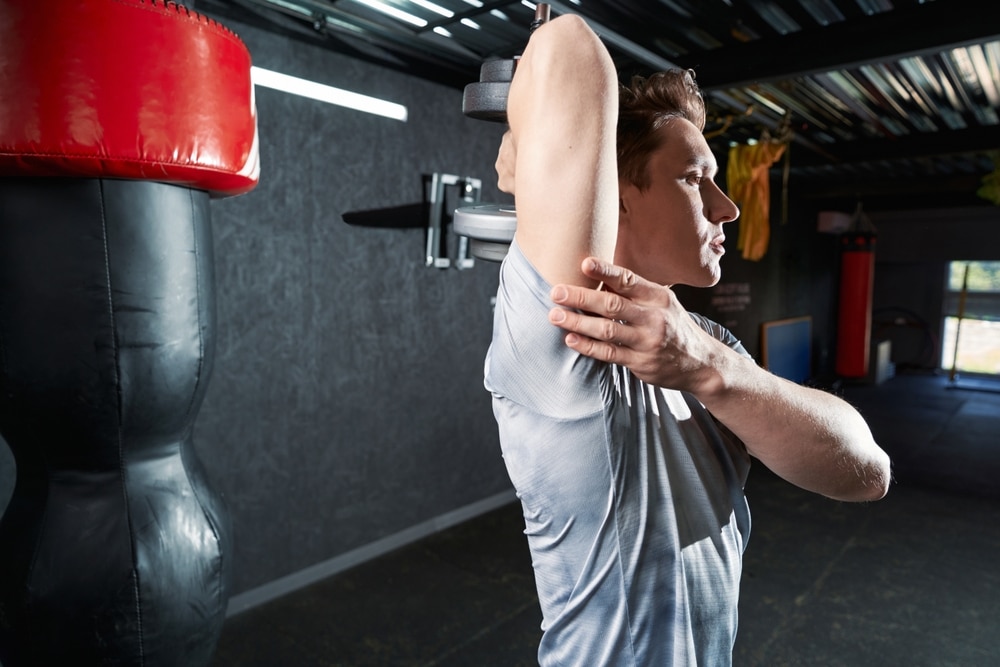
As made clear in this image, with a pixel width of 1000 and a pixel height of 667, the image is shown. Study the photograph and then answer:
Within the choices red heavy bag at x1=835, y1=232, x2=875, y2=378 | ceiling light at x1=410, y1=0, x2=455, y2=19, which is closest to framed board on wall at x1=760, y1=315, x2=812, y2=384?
red heavy bag at x1=835, y1=232, x2=875, y2=378

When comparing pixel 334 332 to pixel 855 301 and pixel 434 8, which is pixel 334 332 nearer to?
pixel 434 8

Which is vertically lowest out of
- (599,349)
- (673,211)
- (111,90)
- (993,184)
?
(599,349)

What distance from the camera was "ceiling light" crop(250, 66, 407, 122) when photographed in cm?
274

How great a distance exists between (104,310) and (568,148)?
44.6 inches

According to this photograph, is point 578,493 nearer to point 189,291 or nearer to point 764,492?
point 189,291

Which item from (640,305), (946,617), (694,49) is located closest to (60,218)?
(640,305)

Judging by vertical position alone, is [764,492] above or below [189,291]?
below

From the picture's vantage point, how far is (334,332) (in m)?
3.15

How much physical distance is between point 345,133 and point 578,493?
275 cm

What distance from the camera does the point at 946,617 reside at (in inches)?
117

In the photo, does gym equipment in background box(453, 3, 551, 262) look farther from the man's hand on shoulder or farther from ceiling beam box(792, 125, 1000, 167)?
ceiling beam box(792, 125, 1000, 167)

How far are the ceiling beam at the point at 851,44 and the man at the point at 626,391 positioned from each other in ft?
6.90

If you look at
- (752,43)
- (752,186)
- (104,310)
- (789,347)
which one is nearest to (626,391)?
(104,310)

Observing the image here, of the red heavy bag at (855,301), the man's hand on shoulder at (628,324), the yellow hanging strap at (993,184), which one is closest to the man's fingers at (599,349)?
the man's hand on shoulder at (628,324)
